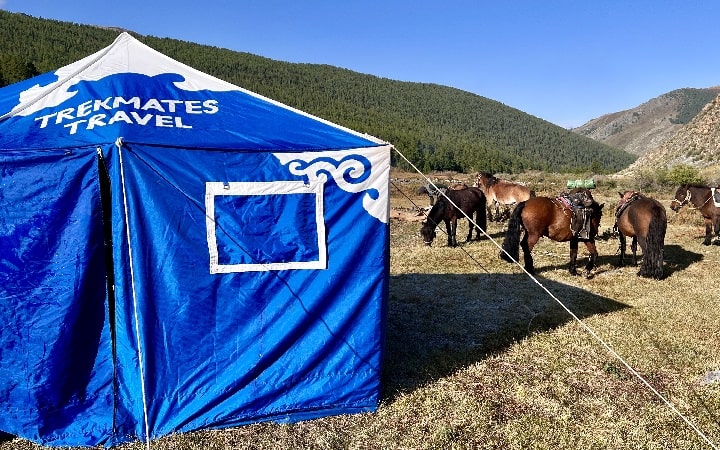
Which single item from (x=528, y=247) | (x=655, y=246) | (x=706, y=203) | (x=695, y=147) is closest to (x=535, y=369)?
(x=528, y=247)

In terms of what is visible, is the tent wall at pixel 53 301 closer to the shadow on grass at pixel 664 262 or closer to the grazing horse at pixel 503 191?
the shadow on grass at pixel 664 262

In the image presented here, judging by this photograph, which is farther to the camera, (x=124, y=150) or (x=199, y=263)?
(x=199, y=263)

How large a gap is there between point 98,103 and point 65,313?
79.2 inches

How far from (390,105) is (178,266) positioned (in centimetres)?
13779

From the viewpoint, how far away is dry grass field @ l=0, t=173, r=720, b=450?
4.24 m

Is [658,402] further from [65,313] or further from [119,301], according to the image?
[65,313]

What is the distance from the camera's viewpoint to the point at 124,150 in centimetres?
394

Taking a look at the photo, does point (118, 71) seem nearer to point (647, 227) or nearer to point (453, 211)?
point (453, 211)

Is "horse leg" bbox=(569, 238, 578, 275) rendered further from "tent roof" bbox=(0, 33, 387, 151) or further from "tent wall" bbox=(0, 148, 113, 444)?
"tent wall" bbox=(0, 148, 113, 444)

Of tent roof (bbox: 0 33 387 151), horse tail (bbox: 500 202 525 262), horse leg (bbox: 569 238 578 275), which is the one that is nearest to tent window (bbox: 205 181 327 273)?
tent roof (bbox: 0 33 387 151)

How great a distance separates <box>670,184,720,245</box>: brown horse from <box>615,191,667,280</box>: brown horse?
464cm

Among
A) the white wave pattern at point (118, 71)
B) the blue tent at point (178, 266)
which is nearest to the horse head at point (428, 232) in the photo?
the blue tent at point (178, 266)

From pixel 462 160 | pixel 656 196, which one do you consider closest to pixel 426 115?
pixel 462 160

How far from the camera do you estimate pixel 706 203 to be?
1320 centimetres
